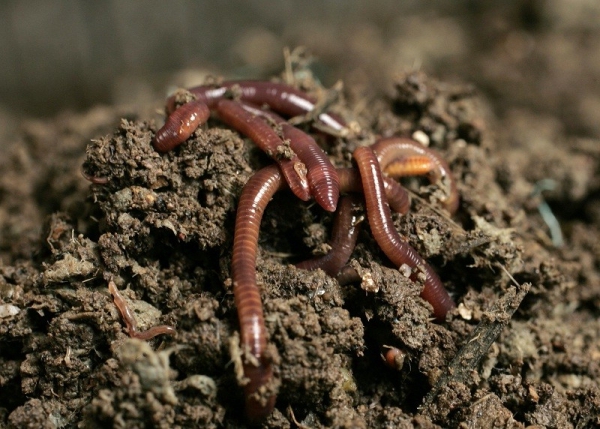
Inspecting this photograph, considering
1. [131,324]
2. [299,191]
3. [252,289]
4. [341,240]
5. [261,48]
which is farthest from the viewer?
[261,48]

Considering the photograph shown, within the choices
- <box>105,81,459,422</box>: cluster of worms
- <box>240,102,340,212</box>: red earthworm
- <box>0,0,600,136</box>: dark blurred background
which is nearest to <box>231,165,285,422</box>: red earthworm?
<box>105,81,459,422</box>: cluster of worms

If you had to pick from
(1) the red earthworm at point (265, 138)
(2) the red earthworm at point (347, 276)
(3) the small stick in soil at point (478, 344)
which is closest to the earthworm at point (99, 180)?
(1) the red earthworm at point (265, 138)

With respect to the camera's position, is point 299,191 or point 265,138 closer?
point 299,191

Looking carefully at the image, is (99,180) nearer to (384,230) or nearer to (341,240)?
(341,240)

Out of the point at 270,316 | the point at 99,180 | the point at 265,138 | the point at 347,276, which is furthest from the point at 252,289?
the point at 99,180

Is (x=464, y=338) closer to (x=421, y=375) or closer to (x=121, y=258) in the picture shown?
(x=421, y=375)

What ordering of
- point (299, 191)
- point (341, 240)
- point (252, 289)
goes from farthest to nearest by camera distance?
point (341, 240) < point (299, 191) < point (252, 289)

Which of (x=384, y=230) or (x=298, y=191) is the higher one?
(x=298, y=191)
